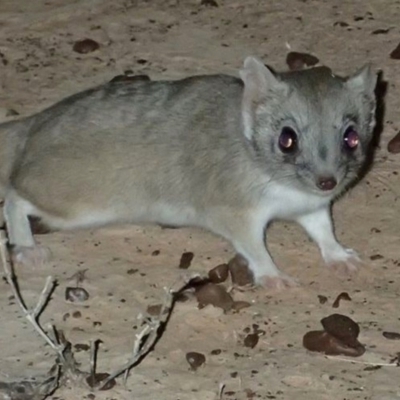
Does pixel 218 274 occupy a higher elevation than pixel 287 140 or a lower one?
lower

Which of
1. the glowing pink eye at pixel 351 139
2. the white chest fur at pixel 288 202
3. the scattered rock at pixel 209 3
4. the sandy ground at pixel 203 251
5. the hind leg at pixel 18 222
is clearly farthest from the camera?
the scattered rock at pixel 209 3

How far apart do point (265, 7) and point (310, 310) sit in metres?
3.11

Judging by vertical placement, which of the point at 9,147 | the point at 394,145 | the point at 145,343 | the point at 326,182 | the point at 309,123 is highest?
the point at 309,123

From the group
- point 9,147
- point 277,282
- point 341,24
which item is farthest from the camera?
point 341,24

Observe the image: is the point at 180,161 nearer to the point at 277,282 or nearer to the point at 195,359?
the point at 277,282

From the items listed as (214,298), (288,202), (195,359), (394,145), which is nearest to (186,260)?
(214,298)

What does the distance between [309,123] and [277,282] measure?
2.68 ft

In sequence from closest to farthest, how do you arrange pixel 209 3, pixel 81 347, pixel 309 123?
pixel 81 347 < pixel 309 123 < pixel 209 3

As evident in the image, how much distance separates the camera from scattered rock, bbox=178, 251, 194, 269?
6172 millimetres

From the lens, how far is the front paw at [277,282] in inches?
236

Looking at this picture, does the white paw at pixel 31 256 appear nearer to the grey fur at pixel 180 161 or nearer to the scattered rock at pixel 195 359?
the grey fur at pixel 180 161

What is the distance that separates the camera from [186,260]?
244 inches

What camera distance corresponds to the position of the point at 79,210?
20.6 feet

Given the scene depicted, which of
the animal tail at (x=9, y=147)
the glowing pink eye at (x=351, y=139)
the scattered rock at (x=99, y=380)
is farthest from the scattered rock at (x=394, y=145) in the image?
the scattered rock at (x=99, y=380)
